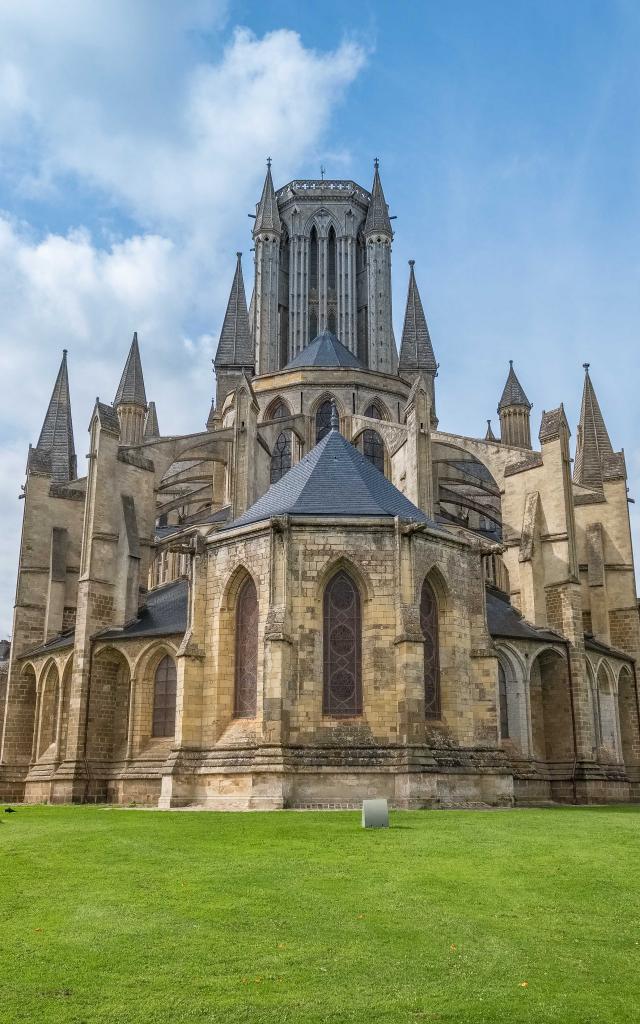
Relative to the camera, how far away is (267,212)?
60.9 metres

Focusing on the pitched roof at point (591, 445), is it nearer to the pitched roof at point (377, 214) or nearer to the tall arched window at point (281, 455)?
the tall arched window at point (281, 455)

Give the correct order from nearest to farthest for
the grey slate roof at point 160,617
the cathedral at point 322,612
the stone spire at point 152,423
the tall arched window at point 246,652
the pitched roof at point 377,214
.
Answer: the cathedral at point 322,612, the tall arched window at point 246,652, the grey slate roof at point 160,617, the pitched roof at point 377,214, the stone spire at point 152,423

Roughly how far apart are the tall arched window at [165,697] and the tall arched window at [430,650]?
9.23m

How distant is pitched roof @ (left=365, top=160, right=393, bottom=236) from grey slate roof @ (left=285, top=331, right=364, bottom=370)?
14.8 metres


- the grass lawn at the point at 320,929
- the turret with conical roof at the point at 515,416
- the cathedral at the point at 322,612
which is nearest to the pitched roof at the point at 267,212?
the cathedral at the point at 322,612

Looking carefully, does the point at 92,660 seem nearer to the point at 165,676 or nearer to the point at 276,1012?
the point at 165,676

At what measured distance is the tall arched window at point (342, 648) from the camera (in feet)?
71.0

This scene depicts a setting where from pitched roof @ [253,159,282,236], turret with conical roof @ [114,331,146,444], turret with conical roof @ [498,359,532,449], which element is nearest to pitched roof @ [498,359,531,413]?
turret with conical roof @ [498,359,532,449]

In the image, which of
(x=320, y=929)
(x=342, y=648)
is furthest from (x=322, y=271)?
(x=320, y=929)

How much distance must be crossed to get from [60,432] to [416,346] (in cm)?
2189

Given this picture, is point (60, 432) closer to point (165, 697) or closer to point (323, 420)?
point (323, 420)

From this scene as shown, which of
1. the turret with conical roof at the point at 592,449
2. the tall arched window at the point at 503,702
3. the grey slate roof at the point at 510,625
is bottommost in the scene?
the tall arched window at the point at 503,702

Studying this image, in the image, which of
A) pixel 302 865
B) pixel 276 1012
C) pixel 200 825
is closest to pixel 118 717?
pixel 200 825

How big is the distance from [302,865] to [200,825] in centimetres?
504
